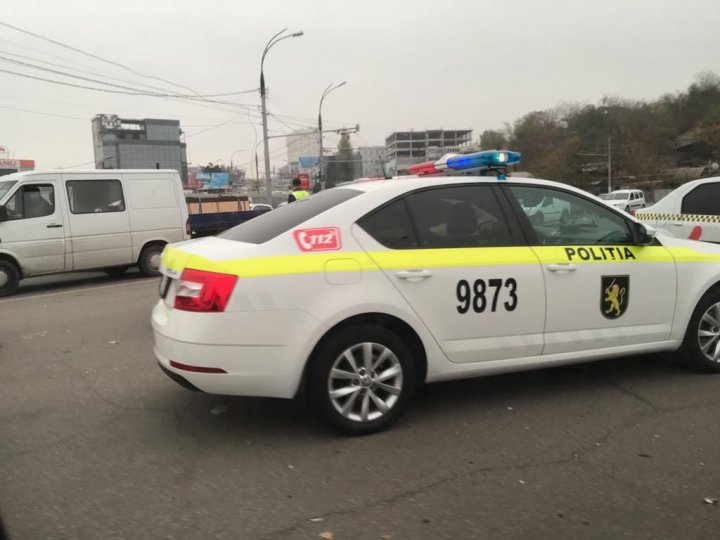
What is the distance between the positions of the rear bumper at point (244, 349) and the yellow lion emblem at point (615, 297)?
2219mm

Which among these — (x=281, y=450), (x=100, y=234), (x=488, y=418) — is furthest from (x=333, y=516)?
(x=100, y=234)

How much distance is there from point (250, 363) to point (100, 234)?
8411 millimetres

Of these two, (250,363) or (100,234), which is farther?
(100,234)

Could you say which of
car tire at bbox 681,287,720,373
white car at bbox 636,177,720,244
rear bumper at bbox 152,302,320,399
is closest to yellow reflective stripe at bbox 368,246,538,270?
rear bumper at bbox 152,302,320,399

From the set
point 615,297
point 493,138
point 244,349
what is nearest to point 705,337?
point 615,297

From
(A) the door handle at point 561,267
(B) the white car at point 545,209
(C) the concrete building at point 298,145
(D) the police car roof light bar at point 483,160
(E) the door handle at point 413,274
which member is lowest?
(A) the door handle at point 561,267

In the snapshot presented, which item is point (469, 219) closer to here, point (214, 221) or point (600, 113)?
point (214, 221)

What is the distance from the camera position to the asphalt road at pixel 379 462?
8.71 ft

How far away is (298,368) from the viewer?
3363 millimetres

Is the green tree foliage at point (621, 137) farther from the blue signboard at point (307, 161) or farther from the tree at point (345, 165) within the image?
the blue signboard at point (307, 161)

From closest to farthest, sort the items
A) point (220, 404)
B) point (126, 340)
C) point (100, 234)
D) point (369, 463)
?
1. point (369, 463)
2. point (220, 404)
3. point (126, 340)
4. point (100, 234)

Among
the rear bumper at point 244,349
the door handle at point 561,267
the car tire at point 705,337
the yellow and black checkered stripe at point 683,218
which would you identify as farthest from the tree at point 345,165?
the rear bumper at point 244,349

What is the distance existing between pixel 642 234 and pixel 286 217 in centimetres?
267

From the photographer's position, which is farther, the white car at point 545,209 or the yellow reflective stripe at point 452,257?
the white car at point 545,209
